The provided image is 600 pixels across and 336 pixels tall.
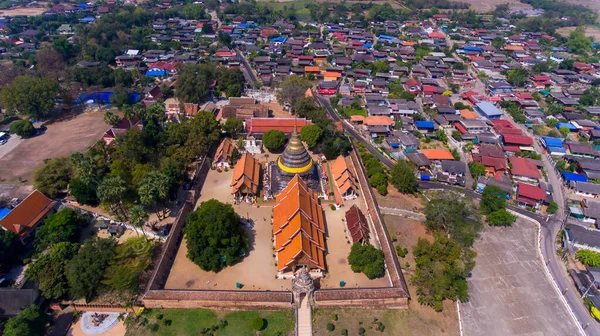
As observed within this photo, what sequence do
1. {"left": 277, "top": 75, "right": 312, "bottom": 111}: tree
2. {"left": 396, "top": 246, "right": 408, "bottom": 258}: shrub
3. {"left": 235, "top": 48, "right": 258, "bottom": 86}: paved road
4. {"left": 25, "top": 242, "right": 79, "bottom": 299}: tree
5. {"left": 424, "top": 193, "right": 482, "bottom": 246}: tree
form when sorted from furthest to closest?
1. {"left": 235, "top": 48, "right": 258, "bottom": 86}: paved road
2. {"left": 277, "top": 75, "right": 312, "bottom": 111}: tree
3. {"left": 424, "top": 193, "right": 482, "bottom": 246}: tree
4. {"left": 396, "top": 246, "right": 408, "bottom": 258}: shrub
5. {"left": 25, "top": 242, "right": 79, "bottom": 299}: tree

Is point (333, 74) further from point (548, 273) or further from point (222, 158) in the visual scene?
point (548, 273)

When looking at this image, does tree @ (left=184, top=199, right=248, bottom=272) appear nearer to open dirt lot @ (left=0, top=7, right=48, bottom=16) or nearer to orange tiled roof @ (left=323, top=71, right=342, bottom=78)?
orange tiled roof @ (left=323, top=71, right=342, bottom=78)

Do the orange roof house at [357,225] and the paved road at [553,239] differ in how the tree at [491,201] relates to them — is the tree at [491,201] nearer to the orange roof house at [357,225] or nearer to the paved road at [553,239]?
the paved road at [553,239]

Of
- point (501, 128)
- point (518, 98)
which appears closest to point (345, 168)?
point (501, 128)

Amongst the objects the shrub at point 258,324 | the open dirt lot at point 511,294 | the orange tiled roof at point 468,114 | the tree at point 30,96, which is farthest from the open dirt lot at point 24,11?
the open dirt lot at point 511,294

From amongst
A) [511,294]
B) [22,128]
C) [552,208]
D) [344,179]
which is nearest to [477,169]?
[552,208]

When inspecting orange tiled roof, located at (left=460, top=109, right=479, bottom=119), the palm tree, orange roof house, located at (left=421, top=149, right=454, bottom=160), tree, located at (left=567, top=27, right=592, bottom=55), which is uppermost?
tree, located at (left=567, top=27, right=592, bottom=55)

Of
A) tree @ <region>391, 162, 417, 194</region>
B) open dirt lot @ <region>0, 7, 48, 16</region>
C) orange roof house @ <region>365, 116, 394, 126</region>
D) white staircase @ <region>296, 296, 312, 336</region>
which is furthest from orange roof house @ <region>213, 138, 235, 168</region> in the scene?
open dirt lot @ <region>0, 7, 48, 16</region>

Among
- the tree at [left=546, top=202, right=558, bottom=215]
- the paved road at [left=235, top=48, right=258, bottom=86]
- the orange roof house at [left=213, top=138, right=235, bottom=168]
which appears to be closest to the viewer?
the tree at [left=546, top=202, right=558, bottom=215]
